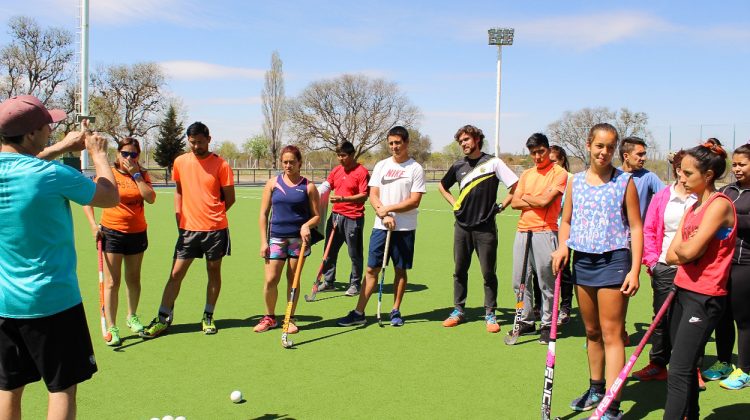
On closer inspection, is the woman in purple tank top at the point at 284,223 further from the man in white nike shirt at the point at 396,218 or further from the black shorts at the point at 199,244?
the man in white nike shirt at the point at 396,218

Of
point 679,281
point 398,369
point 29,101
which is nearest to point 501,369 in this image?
point 398,369

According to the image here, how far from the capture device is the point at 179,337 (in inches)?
233

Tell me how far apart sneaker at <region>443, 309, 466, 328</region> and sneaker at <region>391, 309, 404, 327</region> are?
484 millimetres

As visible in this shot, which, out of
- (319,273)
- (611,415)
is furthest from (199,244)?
(611,415)

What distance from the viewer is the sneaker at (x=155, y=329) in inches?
231

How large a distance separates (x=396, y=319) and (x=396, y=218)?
1115 mm

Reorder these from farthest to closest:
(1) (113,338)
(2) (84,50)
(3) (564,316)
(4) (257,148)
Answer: (4) (257,148), (2) (84,50), (3) (564,316), (1) (113,338)

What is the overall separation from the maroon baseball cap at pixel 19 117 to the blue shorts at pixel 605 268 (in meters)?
3.43

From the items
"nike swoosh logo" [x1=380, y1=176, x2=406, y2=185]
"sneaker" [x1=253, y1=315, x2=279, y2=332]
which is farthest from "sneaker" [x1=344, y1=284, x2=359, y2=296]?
"nike swoosh logo" [x1=380, y1=176, x2=406, y2=185]

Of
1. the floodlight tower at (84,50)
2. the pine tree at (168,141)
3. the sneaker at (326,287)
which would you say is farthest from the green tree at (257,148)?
the sneaker at (326,287)

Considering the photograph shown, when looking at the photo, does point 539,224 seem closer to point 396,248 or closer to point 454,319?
point 454,319

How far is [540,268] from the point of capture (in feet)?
→ 19.9

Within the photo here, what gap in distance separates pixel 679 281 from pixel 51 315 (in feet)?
11.9

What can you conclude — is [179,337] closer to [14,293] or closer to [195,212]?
[195,212]
